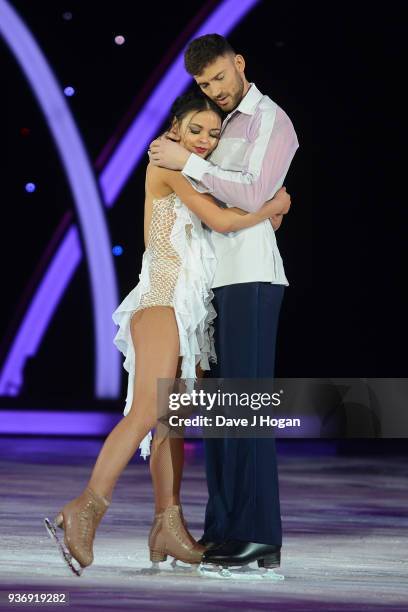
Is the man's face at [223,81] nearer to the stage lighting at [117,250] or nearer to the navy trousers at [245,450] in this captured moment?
the navy trousers at [245,450]

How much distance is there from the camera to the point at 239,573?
4020 millimetres

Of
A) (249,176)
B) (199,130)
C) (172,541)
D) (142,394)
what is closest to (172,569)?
(172,541)

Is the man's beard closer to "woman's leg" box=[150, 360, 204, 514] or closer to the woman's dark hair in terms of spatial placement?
the woman's dark hair

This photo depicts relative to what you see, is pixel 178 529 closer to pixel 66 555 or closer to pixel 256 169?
pixel 66 555

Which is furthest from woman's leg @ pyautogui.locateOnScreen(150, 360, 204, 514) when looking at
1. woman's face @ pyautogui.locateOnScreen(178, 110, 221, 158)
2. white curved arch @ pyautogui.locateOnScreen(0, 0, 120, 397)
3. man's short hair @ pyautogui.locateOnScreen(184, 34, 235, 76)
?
white curved arch @ pyautogui.locateOnScreen(0, 0, 120, 397)

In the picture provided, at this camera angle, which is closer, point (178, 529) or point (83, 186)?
point (178, 529)

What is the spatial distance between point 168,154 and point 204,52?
34 centimetres

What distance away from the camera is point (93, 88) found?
9.30 m

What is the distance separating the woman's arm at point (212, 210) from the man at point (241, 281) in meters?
0.03

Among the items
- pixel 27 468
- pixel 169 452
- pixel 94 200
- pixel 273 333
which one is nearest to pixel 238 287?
pixel 273 333

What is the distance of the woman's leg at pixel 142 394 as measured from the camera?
398cm

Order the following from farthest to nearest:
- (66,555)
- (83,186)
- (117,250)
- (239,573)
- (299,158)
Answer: (117,250), (299,158), (83,186), (239,573), (66,555)

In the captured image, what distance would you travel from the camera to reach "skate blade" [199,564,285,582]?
3963 millimetres

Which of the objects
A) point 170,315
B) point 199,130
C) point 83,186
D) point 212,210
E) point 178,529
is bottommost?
point 178,529
